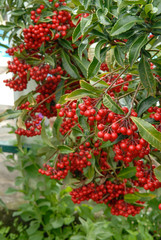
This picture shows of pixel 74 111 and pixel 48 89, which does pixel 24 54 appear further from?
pixel 74 111

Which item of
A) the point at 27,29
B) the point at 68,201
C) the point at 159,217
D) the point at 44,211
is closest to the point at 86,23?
the point at 27,29

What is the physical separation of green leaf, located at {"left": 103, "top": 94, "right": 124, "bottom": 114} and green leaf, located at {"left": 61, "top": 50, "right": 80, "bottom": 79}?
49 centimetres

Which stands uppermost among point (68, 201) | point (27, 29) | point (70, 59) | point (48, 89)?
point (27, 29)

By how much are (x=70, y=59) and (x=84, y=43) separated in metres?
0.47

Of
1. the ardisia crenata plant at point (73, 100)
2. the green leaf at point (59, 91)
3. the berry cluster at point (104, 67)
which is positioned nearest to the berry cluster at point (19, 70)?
the ardisia crenata plant at point (73, 100)

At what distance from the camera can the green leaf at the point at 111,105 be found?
0.52m

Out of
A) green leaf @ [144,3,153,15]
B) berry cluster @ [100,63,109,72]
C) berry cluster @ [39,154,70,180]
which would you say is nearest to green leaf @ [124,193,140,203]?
berry cluster @ [39,154,70,180]

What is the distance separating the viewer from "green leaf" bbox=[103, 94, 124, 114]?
52 cm

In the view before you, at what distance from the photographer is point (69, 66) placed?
3.27 ft

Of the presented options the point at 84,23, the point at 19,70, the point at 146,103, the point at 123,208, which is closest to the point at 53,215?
the point at 123,208

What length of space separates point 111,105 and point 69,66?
518mm

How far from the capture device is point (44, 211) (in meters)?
1.74

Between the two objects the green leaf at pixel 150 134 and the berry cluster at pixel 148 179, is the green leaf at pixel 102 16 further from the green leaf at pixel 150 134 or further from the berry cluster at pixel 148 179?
the berry cluster at pixel 148 179

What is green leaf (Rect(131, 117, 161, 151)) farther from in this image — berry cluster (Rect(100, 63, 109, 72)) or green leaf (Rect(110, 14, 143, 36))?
berry cluster (Rect(100, 63, 109, 72))
